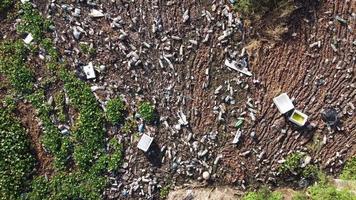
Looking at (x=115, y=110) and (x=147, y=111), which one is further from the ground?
(x=147, y=111)

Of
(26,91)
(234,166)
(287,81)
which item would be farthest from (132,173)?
(287,81)

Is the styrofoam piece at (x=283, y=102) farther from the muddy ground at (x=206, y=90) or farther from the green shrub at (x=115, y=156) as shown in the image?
the green shrub at (x=115, y=156)

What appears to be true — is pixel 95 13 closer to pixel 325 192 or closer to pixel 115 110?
pixel 115 110

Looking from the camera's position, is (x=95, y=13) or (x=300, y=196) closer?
(x=300, y=196)

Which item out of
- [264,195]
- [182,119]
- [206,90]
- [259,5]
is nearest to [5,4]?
[182,119]

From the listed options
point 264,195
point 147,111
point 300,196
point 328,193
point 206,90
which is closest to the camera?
point 328,193

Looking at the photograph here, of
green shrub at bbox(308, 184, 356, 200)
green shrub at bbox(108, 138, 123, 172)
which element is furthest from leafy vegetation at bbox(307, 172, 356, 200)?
green shrub at bbox(108, 138, 123, 172)

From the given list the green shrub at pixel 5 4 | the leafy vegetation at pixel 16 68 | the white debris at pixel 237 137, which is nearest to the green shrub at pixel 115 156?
the leafy vegetation at pixel 16 68

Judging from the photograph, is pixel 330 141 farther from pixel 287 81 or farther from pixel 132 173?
pixel 132 173
